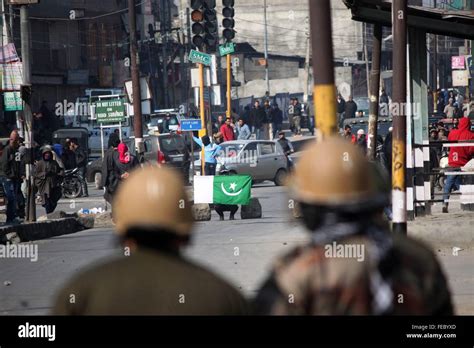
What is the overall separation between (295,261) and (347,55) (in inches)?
3083

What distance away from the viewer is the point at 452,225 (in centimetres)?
1581

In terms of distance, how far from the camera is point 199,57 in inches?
1057

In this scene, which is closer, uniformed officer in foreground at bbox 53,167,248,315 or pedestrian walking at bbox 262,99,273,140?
uniformed officer in foreground at bbox 53,167,248,315

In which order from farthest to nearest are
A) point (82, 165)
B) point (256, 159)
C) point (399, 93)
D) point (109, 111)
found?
point (82, 165) → point (256, 159) → point (109, 111) → point (399, 93)

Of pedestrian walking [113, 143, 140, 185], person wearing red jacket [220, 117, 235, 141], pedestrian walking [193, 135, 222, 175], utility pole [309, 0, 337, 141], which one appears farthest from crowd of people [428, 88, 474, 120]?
utility pole [309, 0, 337, 141]

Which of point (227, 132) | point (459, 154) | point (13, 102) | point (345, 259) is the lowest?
point (227, 132)

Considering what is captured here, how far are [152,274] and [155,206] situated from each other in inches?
7.9

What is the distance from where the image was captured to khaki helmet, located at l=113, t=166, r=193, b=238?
11.5 ft

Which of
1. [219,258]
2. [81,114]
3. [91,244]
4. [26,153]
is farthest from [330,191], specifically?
[81,114]

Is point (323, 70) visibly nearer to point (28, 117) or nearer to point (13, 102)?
point (28, 117)

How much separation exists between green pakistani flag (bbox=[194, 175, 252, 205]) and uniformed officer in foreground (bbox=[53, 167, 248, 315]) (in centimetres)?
1951

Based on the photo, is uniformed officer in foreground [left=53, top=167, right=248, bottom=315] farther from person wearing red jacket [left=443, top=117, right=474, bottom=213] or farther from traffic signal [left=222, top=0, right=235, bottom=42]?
traffic signal [left=222, top=0, right=235, bottom=42]

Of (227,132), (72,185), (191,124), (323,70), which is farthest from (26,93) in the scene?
(227,132)

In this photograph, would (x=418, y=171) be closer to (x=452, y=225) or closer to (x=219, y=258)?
(x=452, y=225)
